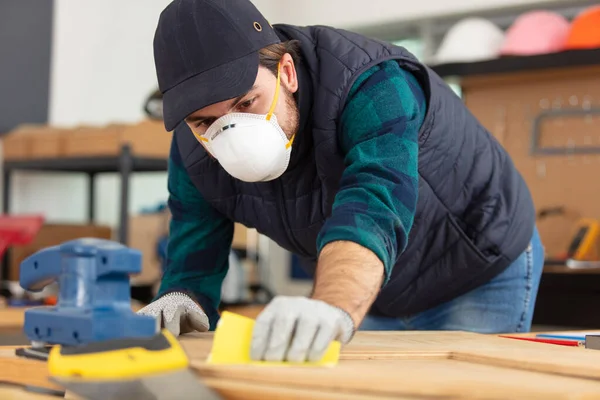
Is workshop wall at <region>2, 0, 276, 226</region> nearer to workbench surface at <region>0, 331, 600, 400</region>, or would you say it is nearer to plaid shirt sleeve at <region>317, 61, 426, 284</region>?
plaid shirt sleeve at <region>317, 61, 426, 284</region>

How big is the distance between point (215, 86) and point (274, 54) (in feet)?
0.51

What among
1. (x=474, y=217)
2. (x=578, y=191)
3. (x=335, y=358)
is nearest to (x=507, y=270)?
(x=474, y=217)

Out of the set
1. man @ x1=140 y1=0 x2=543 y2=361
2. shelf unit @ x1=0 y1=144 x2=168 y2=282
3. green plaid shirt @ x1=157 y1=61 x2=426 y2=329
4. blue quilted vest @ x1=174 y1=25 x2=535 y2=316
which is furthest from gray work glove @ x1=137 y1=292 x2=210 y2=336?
shelf unit @ x1=0 y1=144 x2=168 y2=282

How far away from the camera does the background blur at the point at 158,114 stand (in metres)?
3.47

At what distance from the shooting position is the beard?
4.03 ft

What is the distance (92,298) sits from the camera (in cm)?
81

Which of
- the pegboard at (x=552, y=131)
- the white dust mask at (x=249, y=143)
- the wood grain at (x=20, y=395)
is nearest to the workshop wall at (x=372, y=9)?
the pegboard at (x=552, y=131)

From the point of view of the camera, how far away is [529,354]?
95cm

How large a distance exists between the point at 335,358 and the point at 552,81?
9.94 feet

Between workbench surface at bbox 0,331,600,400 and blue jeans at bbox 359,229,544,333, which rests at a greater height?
workbench surface at bbox 0,331,600,400

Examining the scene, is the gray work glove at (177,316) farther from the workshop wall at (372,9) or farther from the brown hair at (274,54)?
the workshop wall at (372,9)

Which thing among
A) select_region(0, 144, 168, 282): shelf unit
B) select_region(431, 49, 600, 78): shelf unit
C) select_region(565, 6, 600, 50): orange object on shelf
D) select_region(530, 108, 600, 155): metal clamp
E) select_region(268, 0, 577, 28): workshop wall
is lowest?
select_region(0, 144, 168, 282): shelf unit

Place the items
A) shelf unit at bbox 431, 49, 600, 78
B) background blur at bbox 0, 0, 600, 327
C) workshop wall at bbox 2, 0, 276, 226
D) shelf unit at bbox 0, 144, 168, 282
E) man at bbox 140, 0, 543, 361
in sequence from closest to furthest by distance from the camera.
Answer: man at bbox 140, 0, 543, 361
shelf unit at bbox 431, 49, 600, 78
background blur at bbox 0, 0, 600, 327
shelf unit at bbox 0, 144, 168, 282
workshop wall at bbox 2, 0, 276, 226

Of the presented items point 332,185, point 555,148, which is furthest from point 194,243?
point 555,148
